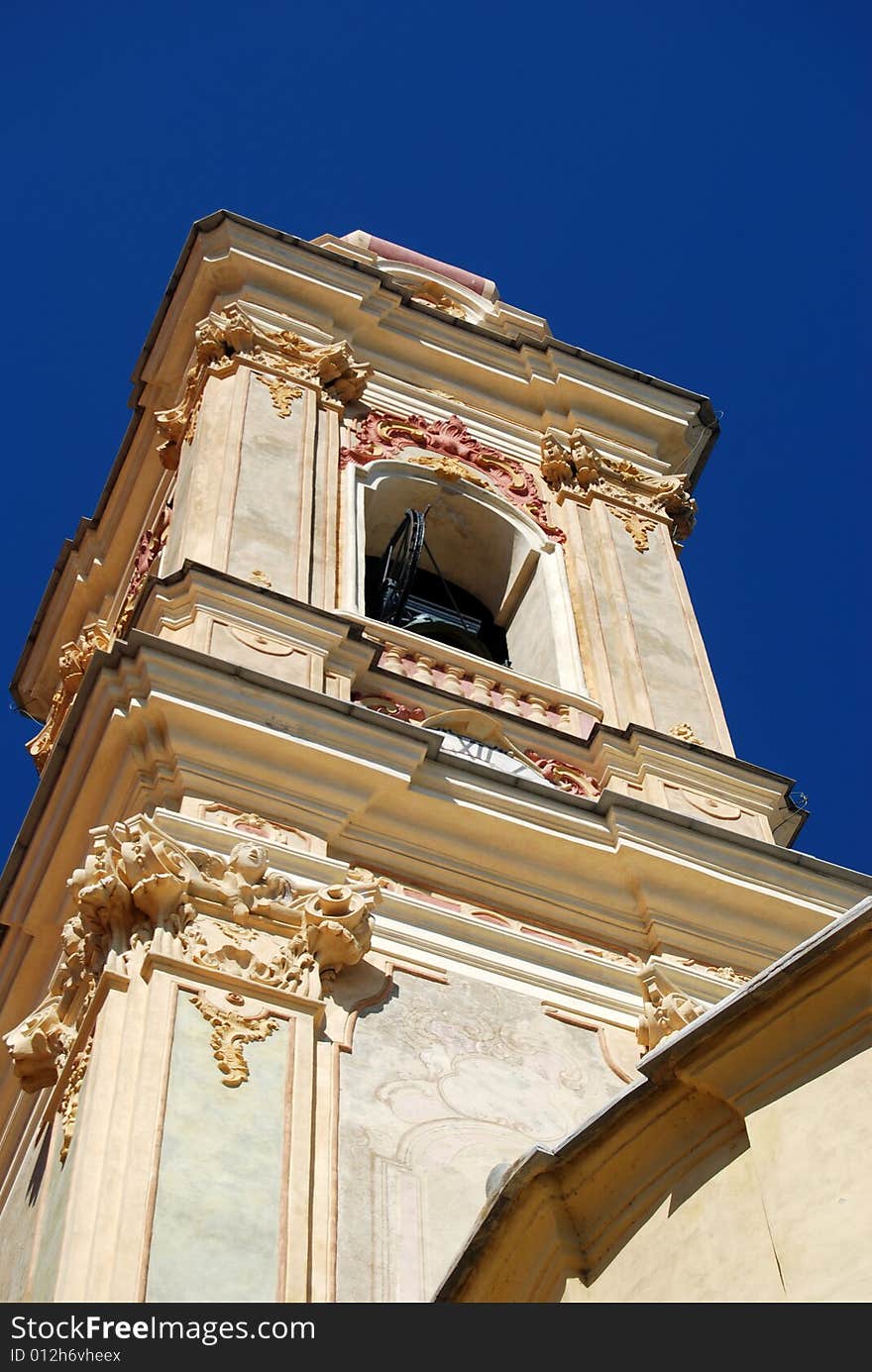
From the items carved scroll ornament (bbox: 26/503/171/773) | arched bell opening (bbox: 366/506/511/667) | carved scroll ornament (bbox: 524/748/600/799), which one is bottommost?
carved scroll ornament (bbox: 524/748/600/799)

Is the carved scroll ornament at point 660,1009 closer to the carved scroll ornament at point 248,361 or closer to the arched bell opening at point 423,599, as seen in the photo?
the arched bell opening at point 423,599

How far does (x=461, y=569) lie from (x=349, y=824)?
6557mm

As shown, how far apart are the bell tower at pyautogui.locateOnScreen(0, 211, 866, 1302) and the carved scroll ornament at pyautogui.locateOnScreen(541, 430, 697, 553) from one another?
4 centimetres

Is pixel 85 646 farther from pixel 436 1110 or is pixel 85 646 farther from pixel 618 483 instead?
pixel 436 1110

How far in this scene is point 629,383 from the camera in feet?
64.2

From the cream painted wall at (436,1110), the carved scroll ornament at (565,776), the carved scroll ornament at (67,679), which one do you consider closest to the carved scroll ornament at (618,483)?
the carved scroll ornament at (67,679)

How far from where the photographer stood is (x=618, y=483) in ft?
59.7

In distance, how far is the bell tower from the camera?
932 cm

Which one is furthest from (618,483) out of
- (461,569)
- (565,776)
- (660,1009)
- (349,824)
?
(660,1009)

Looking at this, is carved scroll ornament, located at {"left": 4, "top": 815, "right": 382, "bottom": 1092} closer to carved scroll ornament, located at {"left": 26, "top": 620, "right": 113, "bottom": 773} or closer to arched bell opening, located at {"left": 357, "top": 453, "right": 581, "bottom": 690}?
arched bell opening, located at {"left": 357, "top": 453, "right": 581, "bottom": 690}

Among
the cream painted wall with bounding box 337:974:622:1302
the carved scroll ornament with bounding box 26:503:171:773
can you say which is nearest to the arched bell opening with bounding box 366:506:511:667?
the carved scroll ornament with bounding box 26:503:171:773

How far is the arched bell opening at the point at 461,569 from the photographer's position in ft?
53.9
